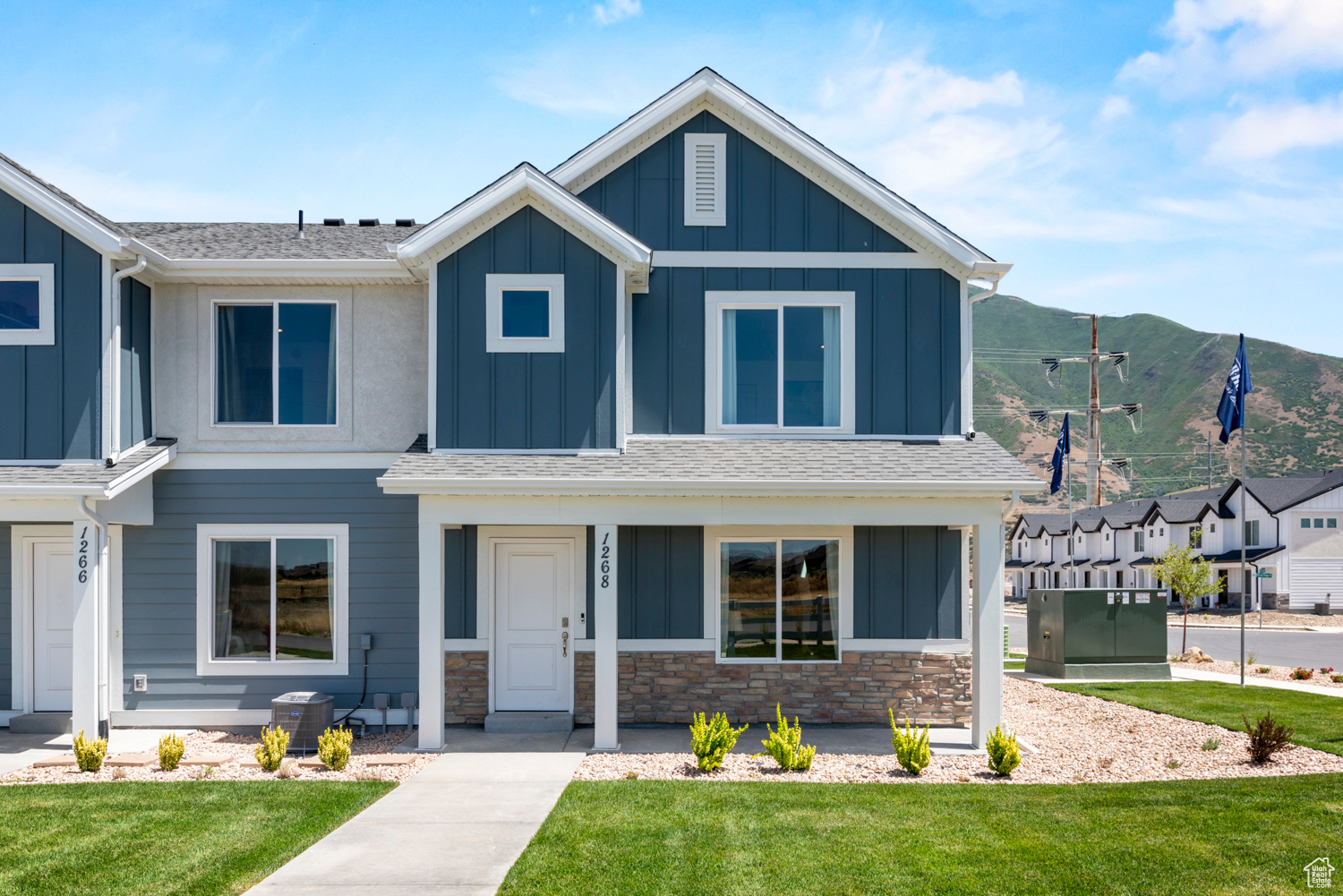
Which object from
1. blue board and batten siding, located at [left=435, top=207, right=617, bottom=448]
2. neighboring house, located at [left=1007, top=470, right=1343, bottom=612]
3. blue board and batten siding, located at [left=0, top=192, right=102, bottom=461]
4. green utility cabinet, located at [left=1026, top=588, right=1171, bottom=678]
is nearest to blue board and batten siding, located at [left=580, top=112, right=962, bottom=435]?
blue board and batten siding, located at [left=435, top=207, right=617, bottom=448]

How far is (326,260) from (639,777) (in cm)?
730

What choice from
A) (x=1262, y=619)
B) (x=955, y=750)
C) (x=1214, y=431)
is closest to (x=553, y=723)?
(x=955, y=750)

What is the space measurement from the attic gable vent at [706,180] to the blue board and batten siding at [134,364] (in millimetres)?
6883

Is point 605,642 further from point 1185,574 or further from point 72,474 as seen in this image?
point 1185,574

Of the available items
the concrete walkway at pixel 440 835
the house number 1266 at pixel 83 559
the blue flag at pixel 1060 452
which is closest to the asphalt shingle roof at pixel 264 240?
the house number 1266 at pixel 83 559

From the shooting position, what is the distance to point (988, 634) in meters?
10.7

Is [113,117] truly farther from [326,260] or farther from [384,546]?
[384,546]

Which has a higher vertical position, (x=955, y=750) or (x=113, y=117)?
(x=113, y=117)

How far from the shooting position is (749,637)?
39.8 ft

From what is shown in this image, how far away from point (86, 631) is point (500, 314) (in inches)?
228

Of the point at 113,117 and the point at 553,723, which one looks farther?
the point at 113,117

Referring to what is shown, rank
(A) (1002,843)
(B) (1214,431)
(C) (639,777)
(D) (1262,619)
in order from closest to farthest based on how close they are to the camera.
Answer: (A) (1002,843) → (C) (639,777) → (D) (1262,619) → (B) (1214,431)

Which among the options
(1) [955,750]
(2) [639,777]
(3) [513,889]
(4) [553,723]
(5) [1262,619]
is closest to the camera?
(3) [513,889]

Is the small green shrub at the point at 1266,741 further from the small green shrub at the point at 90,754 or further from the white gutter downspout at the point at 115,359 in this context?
the white gutter downspout at the point at 115,359
